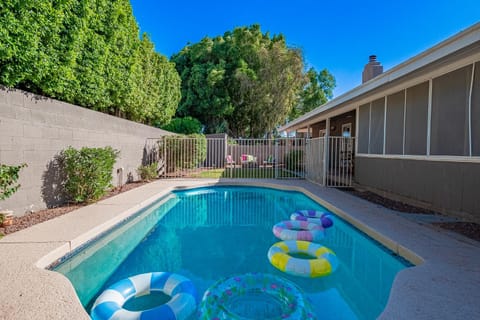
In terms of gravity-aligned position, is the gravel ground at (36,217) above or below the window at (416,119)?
below

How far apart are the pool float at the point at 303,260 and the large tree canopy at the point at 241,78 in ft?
52.2

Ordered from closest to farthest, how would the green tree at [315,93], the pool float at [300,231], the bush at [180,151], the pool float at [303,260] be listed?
the pool float at [303,260]
the pool float at [300,231]
the bush at [180,151]
the green tree at [315,93]

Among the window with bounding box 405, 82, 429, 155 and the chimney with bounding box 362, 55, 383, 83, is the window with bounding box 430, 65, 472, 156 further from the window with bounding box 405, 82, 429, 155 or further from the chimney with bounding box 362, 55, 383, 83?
the chimney with bounding box 362, 55, 383, 83

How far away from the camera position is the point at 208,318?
2.17 m

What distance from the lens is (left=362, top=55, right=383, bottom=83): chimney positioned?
960 cm

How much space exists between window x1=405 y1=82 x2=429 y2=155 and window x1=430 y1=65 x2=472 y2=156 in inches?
9.2

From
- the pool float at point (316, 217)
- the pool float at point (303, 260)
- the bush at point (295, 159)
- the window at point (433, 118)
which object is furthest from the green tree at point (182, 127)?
the pool float at point (303, 260)

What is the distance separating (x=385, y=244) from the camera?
3664 mm

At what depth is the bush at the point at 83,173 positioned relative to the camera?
531cm

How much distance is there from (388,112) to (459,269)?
4804 millimetres

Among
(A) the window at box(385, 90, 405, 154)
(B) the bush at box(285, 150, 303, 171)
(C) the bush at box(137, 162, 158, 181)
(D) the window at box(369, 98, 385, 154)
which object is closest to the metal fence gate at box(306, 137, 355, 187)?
(D) the window at box(369, 98, 385, 154)

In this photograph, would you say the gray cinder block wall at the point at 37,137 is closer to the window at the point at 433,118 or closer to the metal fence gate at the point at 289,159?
the metal fence gate at the point at 289,159

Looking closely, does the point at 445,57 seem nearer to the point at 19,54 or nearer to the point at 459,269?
the point at 459,269

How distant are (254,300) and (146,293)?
3.71ft
